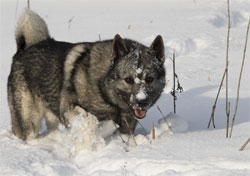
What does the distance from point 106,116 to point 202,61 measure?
3526mm

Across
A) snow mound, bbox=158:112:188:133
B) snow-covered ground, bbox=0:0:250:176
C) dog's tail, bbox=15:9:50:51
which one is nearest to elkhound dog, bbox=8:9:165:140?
dog's tail, bbox=15:9:50:51

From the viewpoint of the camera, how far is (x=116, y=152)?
10.8 feet

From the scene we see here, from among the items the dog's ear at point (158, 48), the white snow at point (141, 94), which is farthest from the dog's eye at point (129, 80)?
the dog's ear at point (158, 48)

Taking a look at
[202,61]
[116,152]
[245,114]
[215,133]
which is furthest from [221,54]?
[116,152]

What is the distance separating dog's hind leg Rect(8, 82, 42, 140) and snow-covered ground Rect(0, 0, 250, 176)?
0.33 ft

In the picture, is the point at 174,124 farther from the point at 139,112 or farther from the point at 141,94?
the point at 141,94

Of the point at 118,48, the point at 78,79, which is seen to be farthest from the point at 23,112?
the point at 118,48

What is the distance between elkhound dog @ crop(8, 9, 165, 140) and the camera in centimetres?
349

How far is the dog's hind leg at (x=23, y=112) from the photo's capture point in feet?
13.1

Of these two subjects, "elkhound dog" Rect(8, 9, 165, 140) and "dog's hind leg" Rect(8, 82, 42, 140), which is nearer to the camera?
"elkhound dog" Rect(8, 9, 165, 140)

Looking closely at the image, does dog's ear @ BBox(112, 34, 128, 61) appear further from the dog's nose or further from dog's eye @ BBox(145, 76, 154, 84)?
the dog's nose

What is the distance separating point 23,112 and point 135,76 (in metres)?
1.32

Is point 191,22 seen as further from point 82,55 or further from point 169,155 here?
point 169,155

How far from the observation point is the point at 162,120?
3.99 metres
